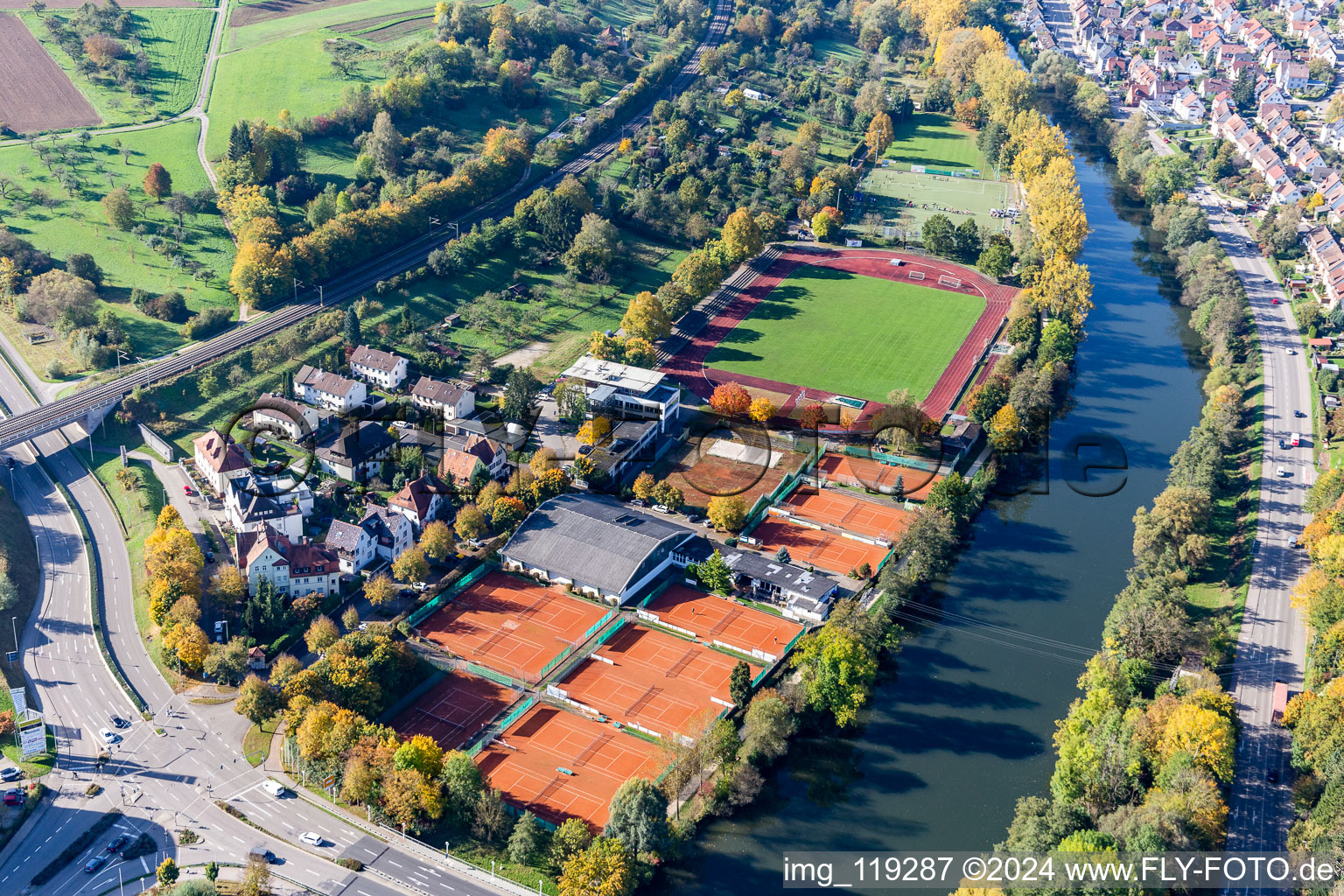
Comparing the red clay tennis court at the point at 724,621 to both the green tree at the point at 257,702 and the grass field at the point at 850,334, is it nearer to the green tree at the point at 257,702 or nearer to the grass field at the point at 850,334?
the green tree at the point at 257,702

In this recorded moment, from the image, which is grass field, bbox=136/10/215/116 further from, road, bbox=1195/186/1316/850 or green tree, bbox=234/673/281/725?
road, bbox=1195/186/1316/850

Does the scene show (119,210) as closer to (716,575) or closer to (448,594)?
(448,594)

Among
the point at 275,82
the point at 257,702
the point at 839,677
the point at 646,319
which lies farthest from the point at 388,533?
the point at 275,82

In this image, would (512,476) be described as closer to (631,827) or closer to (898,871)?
(631,827)

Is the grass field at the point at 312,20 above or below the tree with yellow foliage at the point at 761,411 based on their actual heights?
above

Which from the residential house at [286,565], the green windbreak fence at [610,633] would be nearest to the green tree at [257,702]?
the residential house at [286,565]

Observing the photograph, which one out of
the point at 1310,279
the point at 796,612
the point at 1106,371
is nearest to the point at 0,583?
the point at 796,612

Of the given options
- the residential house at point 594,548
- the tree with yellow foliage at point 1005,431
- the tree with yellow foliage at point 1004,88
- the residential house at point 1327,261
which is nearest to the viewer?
the residential house at point 594,548

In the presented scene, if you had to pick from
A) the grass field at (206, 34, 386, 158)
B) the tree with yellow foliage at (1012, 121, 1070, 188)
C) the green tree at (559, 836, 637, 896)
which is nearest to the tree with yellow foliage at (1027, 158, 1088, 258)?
the tree with yellow foliage at (1012, 121, 1070, 188)
